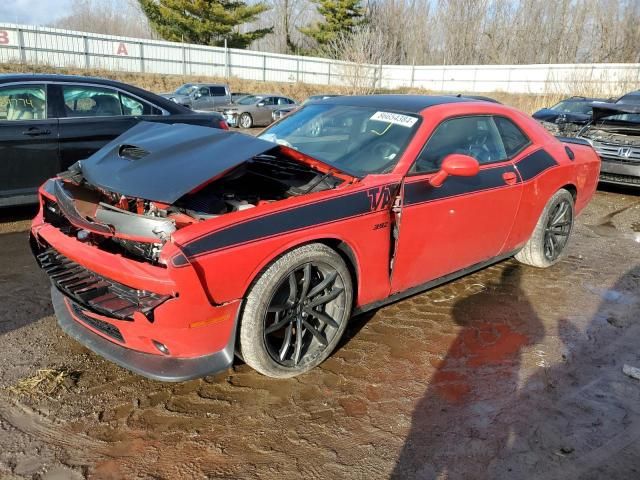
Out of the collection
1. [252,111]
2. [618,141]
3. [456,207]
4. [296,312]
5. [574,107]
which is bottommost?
[252,111]

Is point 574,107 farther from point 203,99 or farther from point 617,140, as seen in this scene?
point 203,99

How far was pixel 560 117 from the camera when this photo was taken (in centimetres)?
1372

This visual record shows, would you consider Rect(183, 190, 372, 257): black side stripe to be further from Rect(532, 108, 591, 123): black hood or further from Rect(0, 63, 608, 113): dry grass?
Rect(0, 63, 608, 113): dry grass

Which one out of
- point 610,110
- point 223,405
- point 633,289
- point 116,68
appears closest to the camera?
point 223,405

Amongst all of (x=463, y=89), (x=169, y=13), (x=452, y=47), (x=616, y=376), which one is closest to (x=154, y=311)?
(x=616, y=376)

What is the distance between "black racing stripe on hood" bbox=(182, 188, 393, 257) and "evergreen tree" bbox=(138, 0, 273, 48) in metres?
37.7

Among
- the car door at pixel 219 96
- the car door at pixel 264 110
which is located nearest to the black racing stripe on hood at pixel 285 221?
the car door at pixel 264 110

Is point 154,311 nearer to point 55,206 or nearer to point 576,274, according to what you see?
point 55,206

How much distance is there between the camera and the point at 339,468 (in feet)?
7.58

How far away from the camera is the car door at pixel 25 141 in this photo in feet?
16.7

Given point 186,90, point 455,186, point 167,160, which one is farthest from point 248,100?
point 167,160

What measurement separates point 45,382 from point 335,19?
46.9 m

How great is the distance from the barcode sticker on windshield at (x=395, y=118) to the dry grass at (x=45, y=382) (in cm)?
257

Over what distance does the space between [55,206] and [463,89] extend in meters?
41.9
